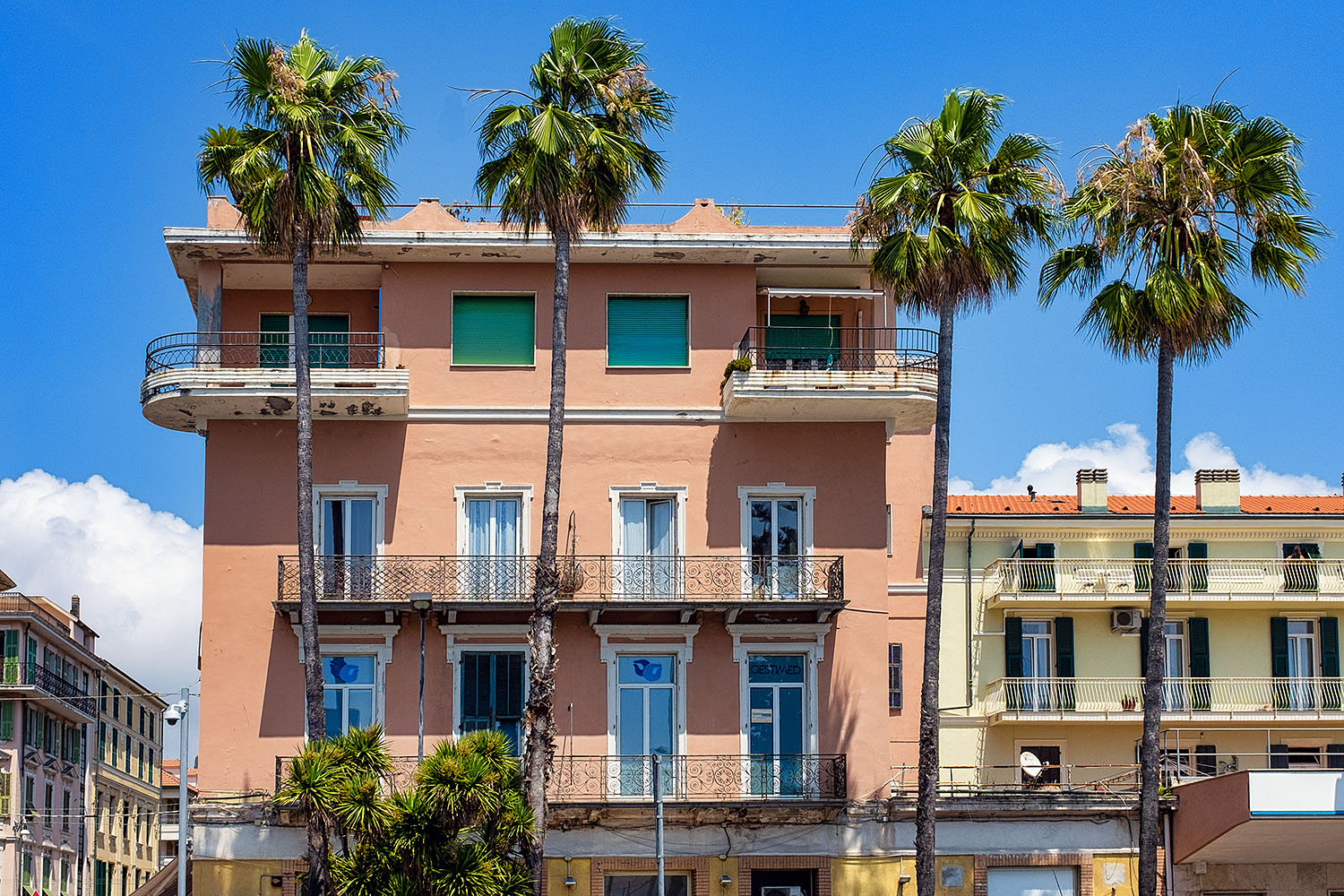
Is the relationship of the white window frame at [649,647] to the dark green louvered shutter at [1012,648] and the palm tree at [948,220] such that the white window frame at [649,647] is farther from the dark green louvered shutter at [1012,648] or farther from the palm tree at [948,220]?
the dark green louvered shutter at [1012,648]

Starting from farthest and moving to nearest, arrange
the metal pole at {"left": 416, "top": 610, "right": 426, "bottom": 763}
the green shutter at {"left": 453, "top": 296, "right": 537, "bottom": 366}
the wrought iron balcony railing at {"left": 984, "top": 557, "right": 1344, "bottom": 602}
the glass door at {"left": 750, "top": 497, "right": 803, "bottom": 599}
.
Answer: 1. the wrought iron balcony railing at {"left": 984, "top": 557, "right": 1344, "bottom": 602}
2. the green shutter at {"left": 453, "top": 296, "right": 537, "bottom": 366}
3. the glass door at {"left": 750, "top": 497, "right": 803, "bottom": 599}
4. the metal pole at {"left": 416, "top": 610, "right": 426, "bottom": 763}

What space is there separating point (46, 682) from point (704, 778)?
45831 millimetres

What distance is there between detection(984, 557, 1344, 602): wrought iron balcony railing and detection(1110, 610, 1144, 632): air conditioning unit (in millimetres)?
Answer: 480

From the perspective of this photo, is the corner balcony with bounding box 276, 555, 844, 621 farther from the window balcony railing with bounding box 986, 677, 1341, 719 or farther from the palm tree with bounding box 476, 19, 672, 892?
the window balcony railing with bounding box 986, 677, 1341, 719

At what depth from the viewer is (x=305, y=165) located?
31.3m

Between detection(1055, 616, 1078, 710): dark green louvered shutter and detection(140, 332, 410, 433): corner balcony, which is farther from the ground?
detection(140, 332, 410, 433): corner balcony

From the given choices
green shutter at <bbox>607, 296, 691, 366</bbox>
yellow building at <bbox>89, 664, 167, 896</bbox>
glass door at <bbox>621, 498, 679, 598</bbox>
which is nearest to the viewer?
glass door at <bbox>621, 498, 679, 598</bbox>

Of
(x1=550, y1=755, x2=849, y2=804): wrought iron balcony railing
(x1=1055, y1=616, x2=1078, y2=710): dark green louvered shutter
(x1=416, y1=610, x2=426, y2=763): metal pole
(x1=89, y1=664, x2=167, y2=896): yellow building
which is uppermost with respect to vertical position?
(x1=1055, y1=616, x2=1078, y2=710): dark green louvered shutter

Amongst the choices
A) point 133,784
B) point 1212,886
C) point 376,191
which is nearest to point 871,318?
point 376,191

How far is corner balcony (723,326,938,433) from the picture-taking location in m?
33.8

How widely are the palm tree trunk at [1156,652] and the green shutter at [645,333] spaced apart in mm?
9712

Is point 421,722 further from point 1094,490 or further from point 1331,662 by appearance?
point 1331,662

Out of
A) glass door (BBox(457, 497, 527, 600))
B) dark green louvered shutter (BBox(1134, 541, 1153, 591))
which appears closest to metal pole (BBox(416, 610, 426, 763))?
glass door (BBox(457, 497, 527, 600))

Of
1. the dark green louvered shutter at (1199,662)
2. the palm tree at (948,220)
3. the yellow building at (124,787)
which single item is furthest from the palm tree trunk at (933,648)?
the yellow building at (124,787)
